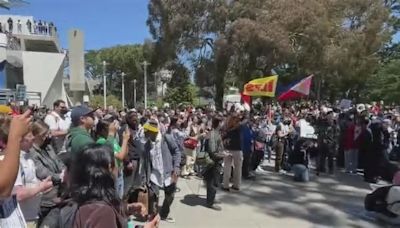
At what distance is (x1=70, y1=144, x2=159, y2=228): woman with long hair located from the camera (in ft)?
8.90

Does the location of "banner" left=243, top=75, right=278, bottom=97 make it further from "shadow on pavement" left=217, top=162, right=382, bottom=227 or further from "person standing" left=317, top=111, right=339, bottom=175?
"shadow on pavement" left=217, top=162, right=382, bottom=227

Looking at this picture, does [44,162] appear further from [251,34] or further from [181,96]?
[181,96]

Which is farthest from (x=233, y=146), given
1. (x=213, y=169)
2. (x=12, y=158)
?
(x=12, y=158)

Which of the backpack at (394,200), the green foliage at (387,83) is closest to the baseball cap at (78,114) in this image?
the backpack at (394,200)

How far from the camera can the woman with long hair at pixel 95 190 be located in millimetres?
2713

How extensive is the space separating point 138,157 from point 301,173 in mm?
5819

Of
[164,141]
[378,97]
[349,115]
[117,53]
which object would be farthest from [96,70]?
→ [164,141]

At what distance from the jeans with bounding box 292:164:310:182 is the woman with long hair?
1011 cm

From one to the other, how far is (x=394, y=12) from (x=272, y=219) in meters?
49.7

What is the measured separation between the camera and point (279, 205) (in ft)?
33.7

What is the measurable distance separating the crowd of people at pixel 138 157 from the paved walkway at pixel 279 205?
0.33 m

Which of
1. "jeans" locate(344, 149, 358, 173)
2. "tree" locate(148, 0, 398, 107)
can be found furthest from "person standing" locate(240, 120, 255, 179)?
"tree" locate(148, 0, 398, 107)

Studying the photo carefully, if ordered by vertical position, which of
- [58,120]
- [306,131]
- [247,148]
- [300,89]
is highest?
[300,89]

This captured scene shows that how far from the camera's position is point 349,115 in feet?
51.6
